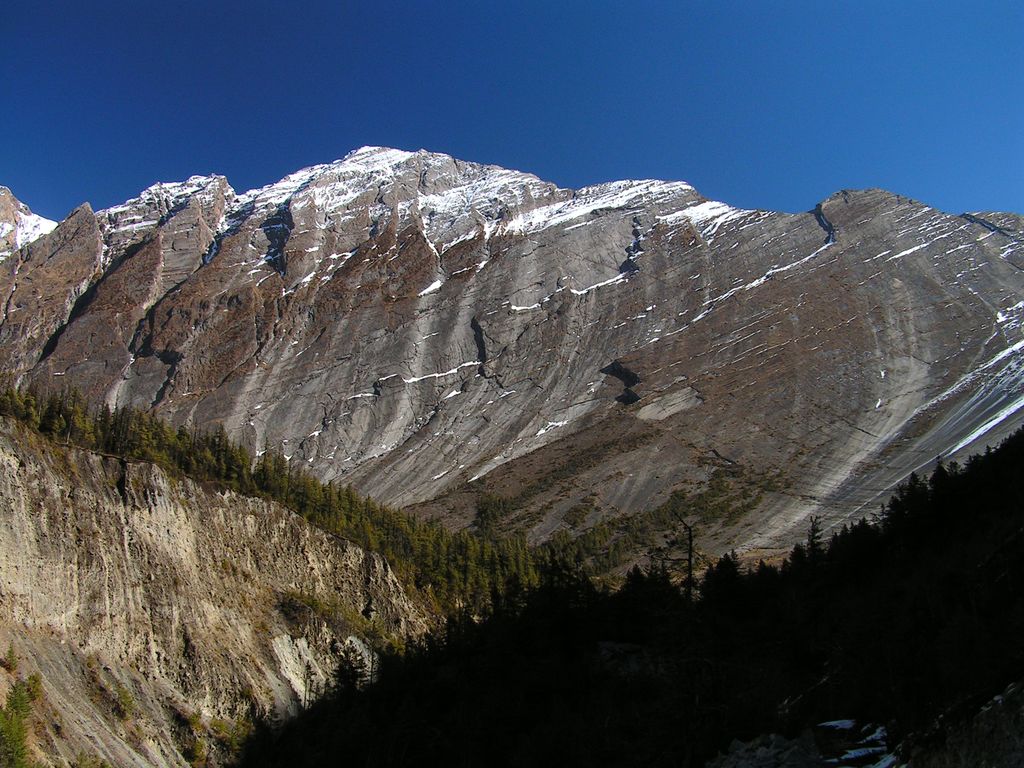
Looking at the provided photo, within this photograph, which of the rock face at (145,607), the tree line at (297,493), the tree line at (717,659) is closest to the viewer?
the tree line at (717,659)

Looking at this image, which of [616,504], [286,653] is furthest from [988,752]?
[616,504]

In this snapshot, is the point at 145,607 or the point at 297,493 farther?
the point at 297,493

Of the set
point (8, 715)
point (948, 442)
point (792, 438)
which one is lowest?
point (948, 442)

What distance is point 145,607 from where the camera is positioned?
170 ft

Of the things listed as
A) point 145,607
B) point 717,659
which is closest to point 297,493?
point 145,607

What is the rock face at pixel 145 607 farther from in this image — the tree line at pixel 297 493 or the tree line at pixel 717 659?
the tree line at pixel 717 659

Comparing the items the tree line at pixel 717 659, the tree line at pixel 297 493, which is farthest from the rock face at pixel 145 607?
the tree line at pixel 717 659

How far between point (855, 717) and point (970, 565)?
1234 centimetres

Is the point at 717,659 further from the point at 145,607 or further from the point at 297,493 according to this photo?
the point at 297,493

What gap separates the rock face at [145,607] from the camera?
43688 mm

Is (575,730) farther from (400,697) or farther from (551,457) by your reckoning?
(551,457)

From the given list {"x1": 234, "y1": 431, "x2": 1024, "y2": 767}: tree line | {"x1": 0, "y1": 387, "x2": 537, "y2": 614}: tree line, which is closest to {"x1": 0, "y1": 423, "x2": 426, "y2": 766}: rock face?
{"x1": 0, "y1": 387, "x2": 537, "y2": 614}: tree line

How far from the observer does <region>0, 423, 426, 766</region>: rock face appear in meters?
43.7

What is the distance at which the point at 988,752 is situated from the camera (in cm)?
1551
